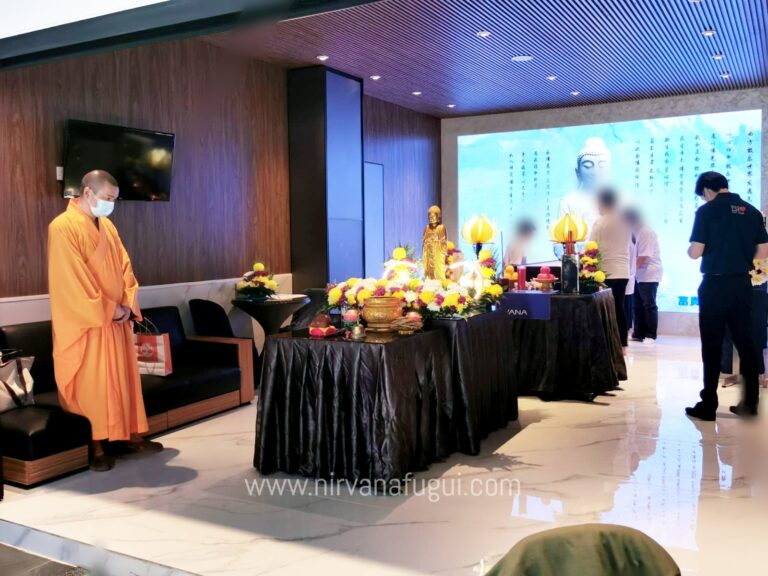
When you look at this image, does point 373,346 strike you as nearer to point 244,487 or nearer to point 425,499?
point 425,499

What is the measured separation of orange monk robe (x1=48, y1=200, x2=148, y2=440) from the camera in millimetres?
3990

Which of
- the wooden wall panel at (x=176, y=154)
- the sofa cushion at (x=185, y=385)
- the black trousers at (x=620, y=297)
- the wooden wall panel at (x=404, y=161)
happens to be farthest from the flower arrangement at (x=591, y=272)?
the wooden wall panel at (x=404, y=161)

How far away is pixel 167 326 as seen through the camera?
5.49 metres

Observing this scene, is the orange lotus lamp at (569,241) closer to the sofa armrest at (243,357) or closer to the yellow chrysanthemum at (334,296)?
the yellow chrysanthemum at (334,296)

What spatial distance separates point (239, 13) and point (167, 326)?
327 centimetres

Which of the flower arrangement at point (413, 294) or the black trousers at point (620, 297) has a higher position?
the flower arrangement at point (413, 294)

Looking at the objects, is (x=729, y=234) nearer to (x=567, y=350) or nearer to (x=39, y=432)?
(x=567, y=350)

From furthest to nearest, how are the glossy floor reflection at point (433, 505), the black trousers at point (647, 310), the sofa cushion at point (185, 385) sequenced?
the black trousers at point (647, 310) < the sofa cushion at point (185, 385) < the glossy floor reflection at point (433, 505)

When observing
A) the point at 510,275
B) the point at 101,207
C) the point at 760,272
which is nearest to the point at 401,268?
the point at 510,275

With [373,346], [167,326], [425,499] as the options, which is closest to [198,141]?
[167,326]

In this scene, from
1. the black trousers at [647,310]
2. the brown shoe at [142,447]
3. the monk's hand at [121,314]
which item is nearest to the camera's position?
the monk's hand at [121,314]

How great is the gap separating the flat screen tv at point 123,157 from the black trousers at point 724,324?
420 cm

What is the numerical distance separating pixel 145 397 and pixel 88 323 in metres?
0.80

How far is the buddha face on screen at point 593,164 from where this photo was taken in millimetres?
9641
